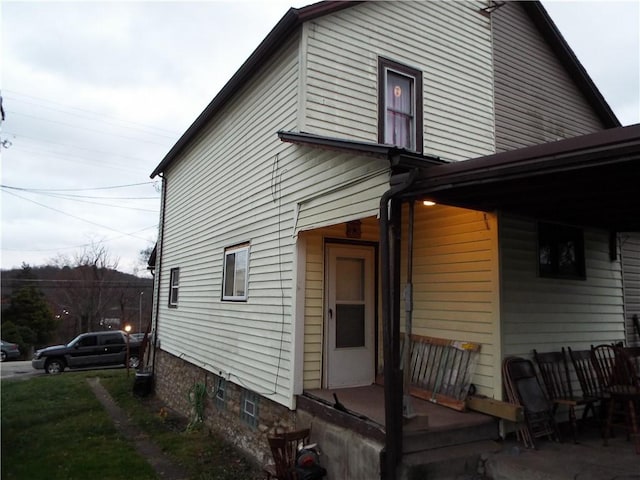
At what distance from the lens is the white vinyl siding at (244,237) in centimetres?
641

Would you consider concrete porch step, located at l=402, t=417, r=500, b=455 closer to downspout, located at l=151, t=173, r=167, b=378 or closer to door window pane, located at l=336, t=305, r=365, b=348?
door window pane, located at l=336, t=305, r=365, b=348

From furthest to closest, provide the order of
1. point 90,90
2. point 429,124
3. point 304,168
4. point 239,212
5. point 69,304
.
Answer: point 69,304 → point 90,90 → point 239,212 → point 429,124 → point 304,168

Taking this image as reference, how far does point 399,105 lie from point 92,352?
18.4 metres

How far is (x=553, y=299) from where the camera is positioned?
5.67 meters

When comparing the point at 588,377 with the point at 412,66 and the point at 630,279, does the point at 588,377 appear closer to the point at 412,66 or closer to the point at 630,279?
the point at 630,279

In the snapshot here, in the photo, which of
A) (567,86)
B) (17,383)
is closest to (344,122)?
(567,86)

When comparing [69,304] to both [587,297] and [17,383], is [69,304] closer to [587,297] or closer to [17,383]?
[17,383]

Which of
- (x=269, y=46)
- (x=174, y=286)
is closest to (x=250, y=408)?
(x=269, y=46)

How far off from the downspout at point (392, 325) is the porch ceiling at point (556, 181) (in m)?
0.19

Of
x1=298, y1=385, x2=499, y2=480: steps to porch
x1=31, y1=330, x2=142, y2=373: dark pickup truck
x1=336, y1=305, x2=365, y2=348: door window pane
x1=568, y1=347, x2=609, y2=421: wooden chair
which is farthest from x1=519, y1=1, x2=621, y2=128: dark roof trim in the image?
x1=31, y1=330, x2=142, y2=373: dark pickup truck

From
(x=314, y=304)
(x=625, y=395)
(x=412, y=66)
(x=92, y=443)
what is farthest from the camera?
(x=92, y=443)

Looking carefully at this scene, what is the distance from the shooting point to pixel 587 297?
6141 millimetres

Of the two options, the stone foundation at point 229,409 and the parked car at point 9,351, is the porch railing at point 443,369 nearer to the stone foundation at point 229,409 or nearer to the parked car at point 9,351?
the stone foundation at point 229,409

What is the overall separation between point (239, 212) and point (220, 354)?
2714mm
